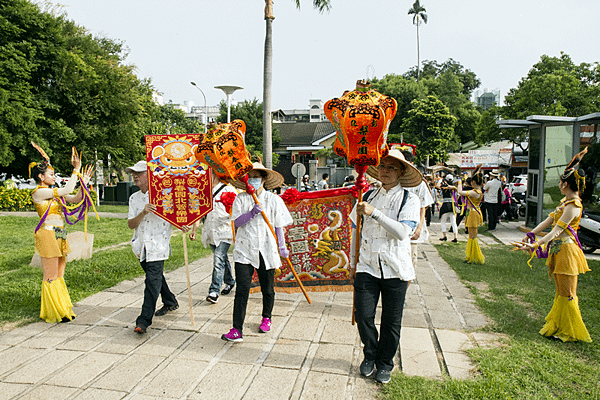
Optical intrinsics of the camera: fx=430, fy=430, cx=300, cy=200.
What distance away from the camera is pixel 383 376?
3.41 m

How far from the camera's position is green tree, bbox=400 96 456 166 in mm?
29609

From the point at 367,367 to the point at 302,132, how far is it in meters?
42.3

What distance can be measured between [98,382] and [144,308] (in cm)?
108

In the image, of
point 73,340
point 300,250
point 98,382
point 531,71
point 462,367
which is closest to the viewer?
point 98,382

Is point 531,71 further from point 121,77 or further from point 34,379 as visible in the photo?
point 34,379

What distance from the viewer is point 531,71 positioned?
2617cm

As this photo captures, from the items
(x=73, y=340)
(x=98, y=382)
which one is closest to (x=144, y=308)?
(x=73, y=340)

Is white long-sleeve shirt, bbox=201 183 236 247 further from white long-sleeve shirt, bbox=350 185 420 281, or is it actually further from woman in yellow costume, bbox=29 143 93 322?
white long-sleeve shirt, bbox=350 185 420 281

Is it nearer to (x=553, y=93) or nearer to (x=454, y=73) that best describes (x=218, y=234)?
(x=553, y=93)

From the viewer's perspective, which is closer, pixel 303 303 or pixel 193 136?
pixel 193 136

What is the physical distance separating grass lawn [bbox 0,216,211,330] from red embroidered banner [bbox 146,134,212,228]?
2.03m

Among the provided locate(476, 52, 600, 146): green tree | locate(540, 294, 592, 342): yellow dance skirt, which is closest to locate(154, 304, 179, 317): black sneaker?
locate(540, 294, 592, 342): yellow dance skirt

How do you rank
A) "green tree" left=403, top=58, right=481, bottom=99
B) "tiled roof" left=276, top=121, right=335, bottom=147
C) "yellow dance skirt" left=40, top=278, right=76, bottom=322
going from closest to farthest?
"yellow dance skirt" left=40, top=278, right=76, bottom=322 < "tiled roof" left=276, top=121, right=335, bottom=147 < "green tree" left=403, top=58, right=481, bottom=99

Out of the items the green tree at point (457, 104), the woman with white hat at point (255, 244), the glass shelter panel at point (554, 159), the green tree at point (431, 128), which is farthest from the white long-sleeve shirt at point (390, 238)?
the green tree at point (457, 104)
